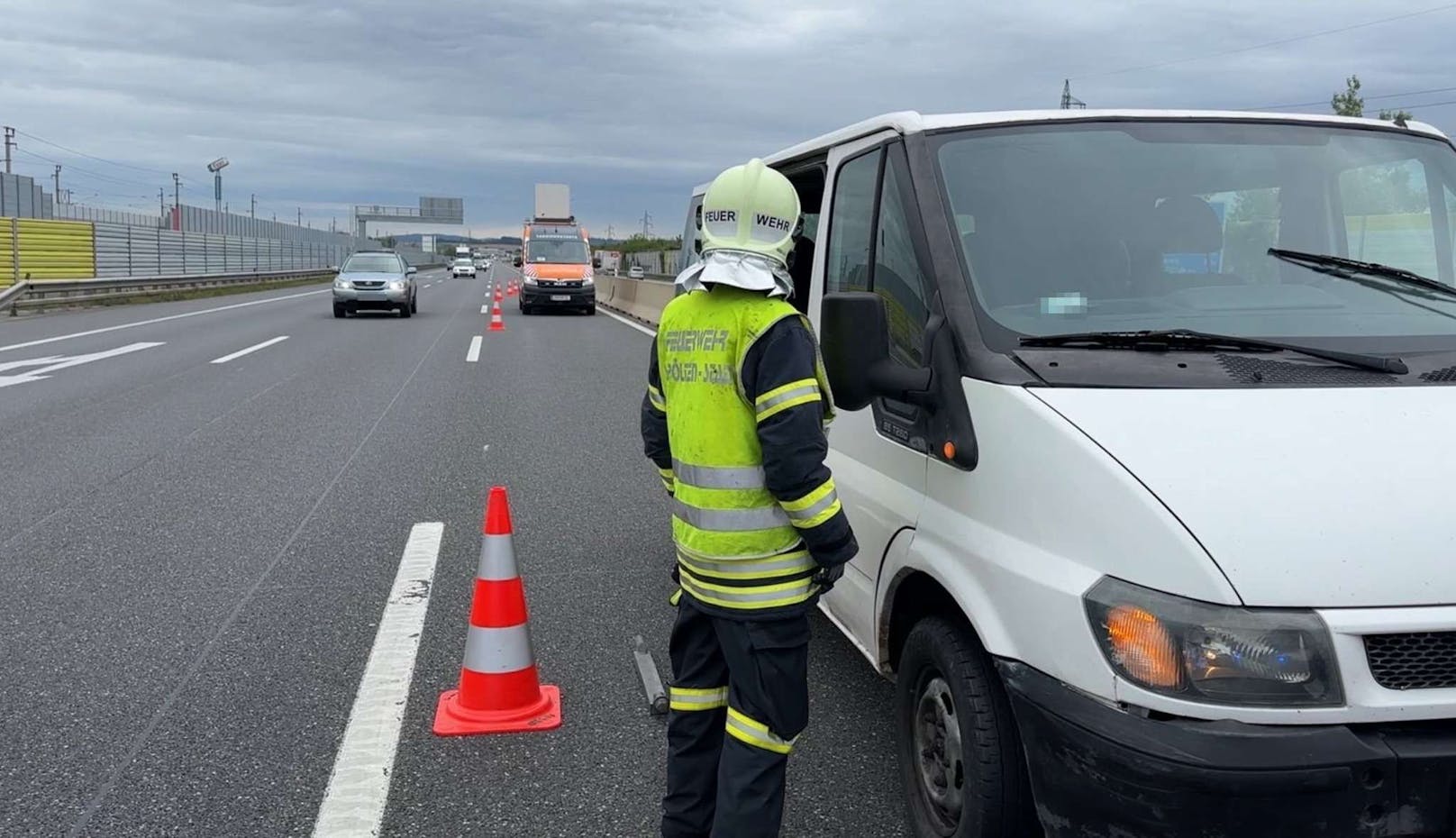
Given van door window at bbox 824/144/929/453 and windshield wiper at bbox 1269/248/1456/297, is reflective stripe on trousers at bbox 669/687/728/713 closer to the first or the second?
van door window at bbox 824/144/929/453

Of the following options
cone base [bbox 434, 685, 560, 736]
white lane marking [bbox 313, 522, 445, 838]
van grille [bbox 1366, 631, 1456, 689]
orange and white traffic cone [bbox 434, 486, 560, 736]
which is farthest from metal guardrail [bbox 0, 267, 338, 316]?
van grille [bbox 1366, 631, 1456, 689]

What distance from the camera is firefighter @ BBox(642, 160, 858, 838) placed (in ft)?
8.76

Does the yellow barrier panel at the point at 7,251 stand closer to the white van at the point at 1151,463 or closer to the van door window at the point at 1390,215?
the white van at the point at 1151,463

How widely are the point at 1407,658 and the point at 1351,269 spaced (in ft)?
5.03

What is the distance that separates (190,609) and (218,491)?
2663 mm

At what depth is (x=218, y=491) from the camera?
7660 millimetres

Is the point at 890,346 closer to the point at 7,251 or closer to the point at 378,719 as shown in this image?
the point at 378,719

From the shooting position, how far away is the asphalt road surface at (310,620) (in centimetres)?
348

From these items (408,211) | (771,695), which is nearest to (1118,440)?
(771,695)

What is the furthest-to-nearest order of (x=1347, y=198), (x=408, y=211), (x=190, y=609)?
(x=408, y=211) < (x=190, y=609) < (x=1347, y=198)

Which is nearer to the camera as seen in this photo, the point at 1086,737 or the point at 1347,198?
the point at 1086,737

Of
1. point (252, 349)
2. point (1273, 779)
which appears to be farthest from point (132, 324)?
point (1273, 779)

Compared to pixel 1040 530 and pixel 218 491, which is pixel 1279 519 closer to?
pixel 1040 530

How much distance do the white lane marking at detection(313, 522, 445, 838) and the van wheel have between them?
1.57m
